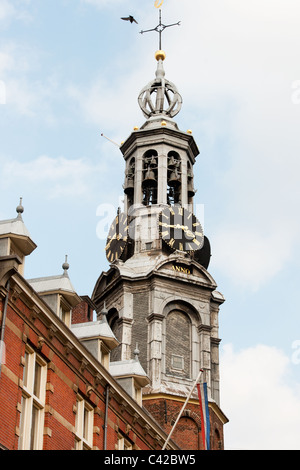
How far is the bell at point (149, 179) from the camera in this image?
68.6 metres

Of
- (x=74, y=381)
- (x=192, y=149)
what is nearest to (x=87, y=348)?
(x=74, y=381)

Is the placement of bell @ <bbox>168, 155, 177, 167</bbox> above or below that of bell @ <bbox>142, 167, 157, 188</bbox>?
above

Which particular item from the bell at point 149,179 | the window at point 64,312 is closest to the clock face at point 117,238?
the bell at point 149,179

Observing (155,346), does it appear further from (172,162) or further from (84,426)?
(84,426)

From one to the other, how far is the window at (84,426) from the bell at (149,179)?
37.5 m

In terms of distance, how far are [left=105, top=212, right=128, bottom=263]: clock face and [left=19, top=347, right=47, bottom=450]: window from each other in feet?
122

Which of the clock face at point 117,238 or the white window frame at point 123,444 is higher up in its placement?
the clock face at point 117,238

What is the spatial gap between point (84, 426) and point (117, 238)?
35812 mm

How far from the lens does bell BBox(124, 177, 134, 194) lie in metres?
69.9

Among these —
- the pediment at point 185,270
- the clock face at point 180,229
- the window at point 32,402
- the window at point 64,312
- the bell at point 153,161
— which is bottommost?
the window at point 32,402

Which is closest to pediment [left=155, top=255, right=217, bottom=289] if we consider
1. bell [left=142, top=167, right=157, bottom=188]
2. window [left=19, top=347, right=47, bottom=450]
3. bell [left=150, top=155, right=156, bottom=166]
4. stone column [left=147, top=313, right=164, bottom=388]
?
stone column [left=147, top=313, right=164, bottom=388]

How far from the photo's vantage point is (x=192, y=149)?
237 feet

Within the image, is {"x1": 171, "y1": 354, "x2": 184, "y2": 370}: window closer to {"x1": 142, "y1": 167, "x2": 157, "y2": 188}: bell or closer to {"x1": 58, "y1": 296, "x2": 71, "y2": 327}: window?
{"x1": 142, "y1": 167, "x2": 157, "y2": 188}: bell

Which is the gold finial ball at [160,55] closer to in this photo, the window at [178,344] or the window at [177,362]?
the window at [178,344]
